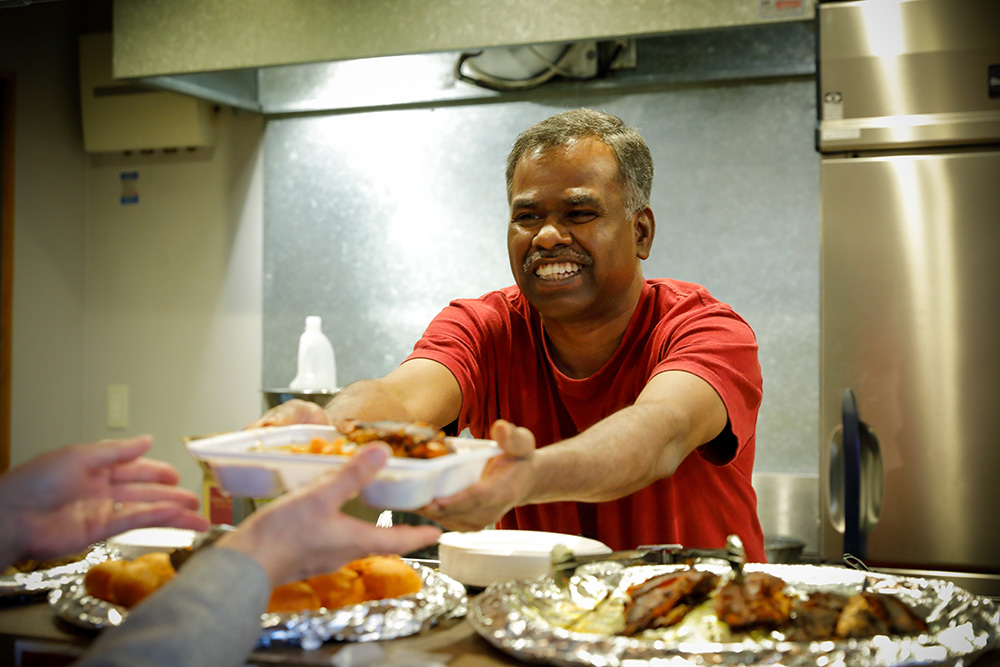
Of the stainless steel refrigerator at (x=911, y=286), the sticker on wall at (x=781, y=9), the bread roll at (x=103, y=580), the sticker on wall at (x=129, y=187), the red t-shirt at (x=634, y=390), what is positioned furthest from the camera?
the sticker on wall at (x=129, y=187)

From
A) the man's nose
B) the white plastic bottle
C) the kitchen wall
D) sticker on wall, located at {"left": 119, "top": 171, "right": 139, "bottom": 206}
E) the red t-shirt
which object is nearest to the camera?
the red t-shirt

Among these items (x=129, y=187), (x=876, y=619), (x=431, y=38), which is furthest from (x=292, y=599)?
(x=129, y=187)

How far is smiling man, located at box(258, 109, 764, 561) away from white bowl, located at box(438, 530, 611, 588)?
245 millimetres

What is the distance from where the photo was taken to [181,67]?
2.81 metres

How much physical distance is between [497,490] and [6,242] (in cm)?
293

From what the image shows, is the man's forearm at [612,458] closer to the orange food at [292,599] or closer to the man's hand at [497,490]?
the man's hand at [497,490]

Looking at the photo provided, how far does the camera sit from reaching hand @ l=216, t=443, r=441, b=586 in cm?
87

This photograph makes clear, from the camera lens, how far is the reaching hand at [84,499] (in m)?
0.95

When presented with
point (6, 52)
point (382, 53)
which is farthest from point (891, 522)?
point (6, 52)

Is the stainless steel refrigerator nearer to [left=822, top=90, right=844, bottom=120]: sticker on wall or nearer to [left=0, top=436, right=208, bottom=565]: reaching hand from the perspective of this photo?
[left=822, top=90, right=844, bottom=120]: sticker on wall

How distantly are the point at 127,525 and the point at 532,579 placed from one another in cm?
48

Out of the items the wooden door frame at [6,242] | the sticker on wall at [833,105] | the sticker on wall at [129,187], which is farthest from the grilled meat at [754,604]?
the sticker on wall at [129,187]

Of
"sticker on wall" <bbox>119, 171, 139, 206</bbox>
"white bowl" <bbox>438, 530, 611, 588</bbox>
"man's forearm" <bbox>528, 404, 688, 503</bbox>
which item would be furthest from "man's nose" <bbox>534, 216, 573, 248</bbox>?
"sticker on wall" <bbox>119, 171, 139, 206</bbox>

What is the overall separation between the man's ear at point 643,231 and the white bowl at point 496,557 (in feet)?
2.45
